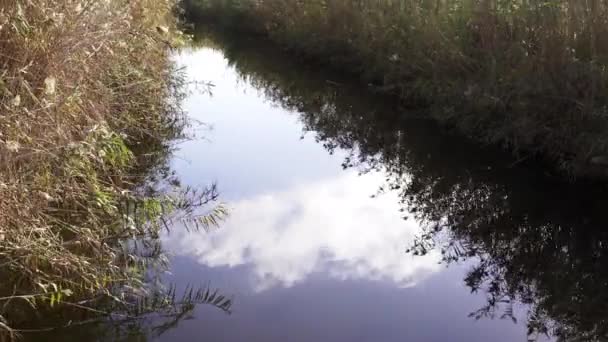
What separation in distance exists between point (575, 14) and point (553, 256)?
2.62 metres

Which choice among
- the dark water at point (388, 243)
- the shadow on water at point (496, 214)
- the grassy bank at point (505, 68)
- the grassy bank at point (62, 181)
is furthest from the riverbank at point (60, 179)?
the grassy bank at point (505, 68)

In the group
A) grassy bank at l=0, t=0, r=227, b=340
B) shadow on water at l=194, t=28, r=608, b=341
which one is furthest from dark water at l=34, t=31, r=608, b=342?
grassy bank at l=0, t=0, r=227, b=340

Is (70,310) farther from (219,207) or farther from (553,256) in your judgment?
(553,256)

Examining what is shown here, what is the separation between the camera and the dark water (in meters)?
3.87

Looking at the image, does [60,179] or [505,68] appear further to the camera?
[505,68]

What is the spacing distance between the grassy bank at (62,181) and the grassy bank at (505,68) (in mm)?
3248

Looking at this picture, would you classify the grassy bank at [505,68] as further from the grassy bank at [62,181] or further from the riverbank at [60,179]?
the riverbank at [60,179]

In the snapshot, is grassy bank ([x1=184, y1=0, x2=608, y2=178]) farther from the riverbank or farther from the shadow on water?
the riverbank

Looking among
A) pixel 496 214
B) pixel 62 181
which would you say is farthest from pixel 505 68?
pixel 62 181

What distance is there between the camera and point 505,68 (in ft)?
21.3

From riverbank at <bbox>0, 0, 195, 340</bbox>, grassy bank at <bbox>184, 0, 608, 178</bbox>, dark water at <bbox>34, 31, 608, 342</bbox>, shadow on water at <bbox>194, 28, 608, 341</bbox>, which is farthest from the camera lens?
grassy bank at <bbox>184, 0, 608, 178</bbox>

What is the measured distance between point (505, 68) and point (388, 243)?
8.33 ft

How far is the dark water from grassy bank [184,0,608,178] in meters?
0.30

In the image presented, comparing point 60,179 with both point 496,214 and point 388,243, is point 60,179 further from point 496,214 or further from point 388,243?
point 496,214
